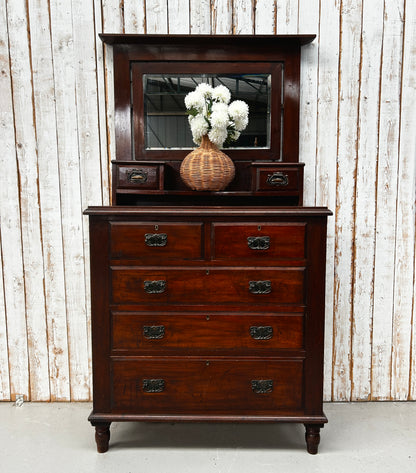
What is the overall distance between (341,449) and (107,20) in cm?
273

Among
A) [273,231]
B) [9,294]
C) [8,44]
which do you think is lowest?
[9,294]

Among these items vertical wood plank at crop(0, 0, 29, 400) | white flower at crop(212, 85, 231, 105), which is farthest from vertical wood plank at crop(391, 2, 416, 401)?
vertical wood plank at crop(0, 0, 29, 400)

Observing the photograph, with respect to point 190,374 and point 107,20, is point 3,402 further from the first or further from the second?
point 107,20

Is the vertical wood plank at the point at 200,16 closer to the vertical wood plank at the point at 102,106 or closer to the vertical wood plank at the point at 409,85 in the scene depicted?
the vertical wood plank at the point at 102,106

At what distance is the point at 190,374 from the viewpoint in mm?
1988

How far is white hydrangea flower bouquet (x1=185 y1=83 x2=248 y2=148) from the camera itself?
6.81 feet

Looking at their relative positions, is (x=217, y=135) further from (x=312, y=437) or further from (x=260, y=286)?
(x=312, y=437)

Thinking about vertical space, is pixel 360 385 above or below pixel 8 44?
below

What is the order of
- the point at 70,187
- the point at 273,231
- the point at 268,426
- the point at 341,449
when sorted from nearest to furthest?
the point at 273,231 < the point at 341,449 < the point at 268,426 < the point at 70,187

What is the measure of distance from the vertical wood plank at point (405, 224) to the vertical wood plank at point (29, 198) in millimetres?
2246

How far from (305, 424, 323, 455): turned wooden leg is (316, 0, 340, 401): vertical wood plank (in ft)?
2.07

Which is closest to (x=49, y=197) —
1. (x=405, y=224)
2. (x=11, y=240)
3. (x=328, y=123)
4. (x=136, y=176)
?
(x=11, y=240)

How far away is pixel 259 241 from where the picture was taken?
1.92 m

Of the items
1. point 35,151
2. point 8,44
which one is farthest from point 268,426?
point 8,44
